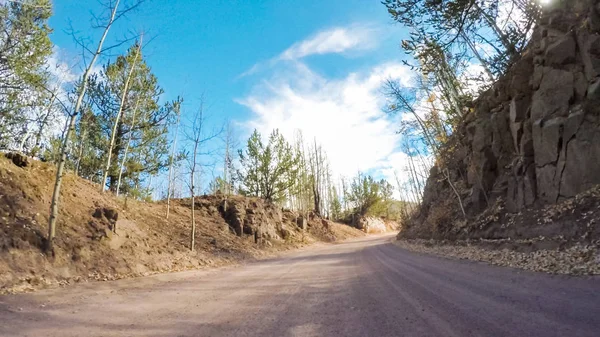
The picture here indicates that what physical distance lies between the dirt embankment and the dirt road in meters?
1.15

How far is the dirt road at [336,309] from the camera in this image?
4.05m

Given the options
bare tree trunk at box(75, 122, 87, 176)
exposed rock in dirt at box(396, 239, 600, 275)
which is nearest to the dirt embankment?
bare tree trunk at box(75, 122, 87, 176)

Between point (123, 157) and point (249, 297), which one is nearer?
point (249, 297)

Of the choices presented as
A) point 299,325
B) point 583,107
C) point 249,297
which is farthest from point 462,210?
point 299,325

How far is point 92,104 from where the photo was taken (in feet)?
59.2

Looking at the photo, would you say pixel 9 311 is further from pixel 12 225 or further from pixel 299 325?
pixel 299 325

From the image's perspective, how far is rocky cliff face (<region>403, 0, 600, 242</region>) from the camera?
10.9 metres

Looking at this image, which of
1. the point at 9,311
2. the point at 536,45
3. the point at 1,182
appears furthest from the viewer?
the point at 536,45

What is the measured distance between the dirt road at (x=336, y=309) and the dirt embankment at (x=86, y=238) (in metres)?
1.15

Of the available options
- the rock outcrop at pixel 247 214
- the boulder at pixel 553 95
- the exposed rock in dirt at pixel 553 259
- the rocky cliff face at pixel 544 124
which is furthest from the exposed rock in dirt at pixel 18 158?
the boulder at pixel 553 95

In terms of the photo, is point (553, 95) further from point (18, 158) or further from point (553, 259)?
point (18, 158)

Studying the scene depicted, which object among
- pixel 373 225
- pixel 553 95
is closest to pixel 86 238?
pixel 553 95

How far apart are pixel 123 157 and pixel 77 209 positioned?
23.8ft

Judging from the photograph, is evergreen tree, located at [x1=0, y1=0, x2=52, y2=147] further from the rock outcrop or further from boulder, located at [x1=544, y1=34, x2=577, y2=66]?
boulder, located at [x1=544, y1=34, x2=577, y2=66]
